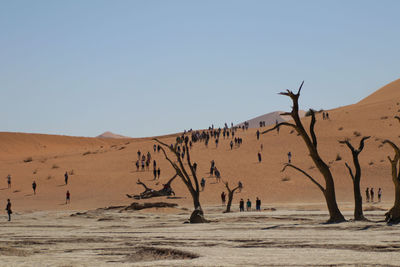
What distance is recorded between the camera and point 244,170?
59.8m

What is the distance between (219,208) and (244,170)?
19.1 metres

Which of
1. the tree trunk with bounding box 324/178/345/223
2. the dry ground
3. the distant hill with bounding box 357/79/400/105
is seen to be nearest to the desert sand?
the dry ground

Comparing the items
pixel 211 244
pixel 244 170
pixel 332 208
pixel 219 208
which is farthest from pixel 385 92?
pixel 211 244

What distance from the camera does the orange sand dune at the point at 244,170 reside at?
167ft

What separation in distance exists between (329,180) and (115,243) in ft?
34.6

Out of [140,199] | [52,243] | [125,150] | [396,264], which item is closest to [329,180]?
[52,243]

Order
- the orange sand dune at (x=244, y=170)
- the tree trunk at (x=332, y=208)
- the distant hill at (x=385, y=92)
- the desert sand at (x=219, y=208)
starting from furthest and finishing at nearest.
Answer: the distant hill at (x=385, y=92) → the orange sand dune at (x=244, y=170) → the tree trunk at (x=332, y=208) → the desert sand at (x=219, y=208)

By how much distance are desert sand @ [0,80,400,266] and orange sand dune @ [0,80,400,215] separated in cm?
11

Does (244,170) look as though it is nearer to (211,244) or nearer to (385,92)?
(211,244)

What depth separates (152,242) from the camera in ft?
66.3

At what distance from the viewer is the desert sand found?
1639cm

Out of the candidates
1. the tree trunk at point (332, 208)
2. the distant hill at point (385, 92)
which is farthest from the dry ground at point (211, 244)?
the distant hill at point (385, 92)

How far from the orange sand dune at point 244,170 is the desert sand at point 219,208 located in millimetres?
106

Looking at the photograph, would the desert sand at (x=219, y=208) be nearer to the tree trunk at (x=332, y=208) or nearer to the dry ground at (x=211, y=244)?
the dry ground at (x=211, y=244)
